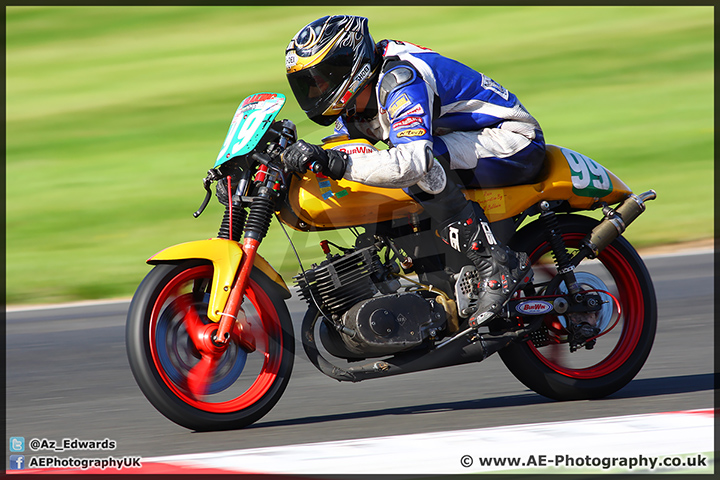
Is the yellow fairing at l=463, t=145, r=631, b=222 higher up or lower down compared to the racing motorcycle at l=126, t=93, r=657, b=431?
higher up

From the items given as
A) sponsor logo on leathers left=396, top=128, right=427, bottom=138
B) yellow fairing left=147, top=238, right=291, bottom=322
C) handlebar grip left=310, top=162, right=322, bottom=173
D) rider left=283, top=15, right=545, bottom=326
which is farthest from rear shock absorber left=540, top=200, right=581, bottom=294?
yellow fairing left=147, top=238, right=291, bottom=322

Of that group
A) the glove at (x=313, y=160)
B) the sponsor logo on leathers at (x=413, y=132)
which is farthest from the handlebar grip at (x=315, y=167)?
the sponsor logo on leathers at (x=413, y=132)

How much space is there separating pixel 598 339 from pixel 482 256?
0.93 meters

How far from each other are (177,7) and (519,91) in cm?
1456

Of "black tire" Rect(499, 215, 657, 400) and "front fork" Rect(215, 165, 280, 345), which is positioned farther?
"black tire" Rect(499, 215, 657, 400)

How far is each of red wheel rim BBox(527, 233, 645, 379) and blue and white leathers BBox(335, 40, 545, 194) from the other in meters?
0.60

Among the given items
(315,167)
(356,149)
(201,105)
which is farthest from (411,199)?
(201,105)

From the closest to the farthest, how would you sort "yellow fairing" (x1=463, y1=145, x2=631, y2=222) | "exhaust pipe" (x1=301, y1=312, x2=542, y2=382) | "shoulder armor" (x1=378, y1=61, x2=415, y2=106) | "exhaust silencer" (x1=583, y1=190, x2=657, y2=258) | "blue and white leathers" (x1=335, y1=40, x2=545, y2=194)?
"blue and white leathers" (x1=335, y1=40, x2=545, y2=194) → "shoulder armor" (x1=378, y1=61, x2=415, y2=106) → "exhaust pipe" (x1=301, y1=312, x2=542, y2=382) → "yellow fairing" (x1=463, y1=145, x2=631, y2=222) → "exhaust silencer" (x1=583, y1=190, x2=657, y2=258)

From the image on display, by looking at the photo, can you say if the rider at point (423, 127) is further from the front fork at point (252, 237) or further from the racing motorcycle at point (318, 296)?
the front fork at point (252, 237)

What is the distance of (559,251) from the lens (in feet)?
16.5

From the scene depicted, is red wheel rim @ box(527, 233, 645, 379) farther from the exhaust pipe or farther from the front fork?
the front fork

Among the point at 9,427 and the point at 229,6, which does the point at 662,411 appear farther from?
the point at 229,6

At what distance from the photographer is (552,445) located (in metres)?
3.97

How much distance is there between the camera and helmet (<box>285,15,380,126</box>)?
448 centimetres
